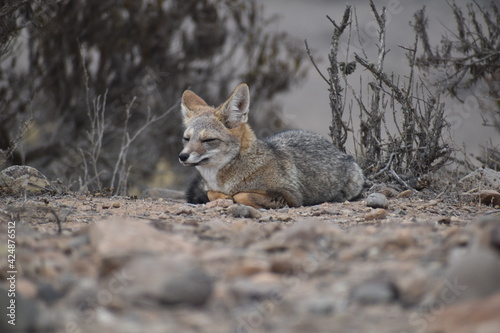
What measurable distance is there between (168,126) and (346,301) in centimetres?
1382

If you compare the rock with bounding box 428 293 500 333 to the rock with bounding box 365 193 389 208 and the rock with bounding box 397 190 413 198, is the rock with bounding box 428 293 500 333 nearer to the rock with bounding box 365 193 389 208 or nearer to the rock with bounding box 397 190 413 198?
the rock with bounding box 365 193 389 208

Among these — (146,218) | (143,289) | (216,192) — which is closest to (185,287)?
(143,289)

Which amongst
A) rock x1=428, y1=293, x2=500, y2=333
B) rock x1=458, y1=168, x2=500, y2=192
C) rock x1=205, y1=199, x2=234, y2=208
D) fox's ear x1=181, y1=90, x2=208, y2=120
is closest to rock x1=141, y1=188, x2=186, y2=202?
fox's ear x1=181, y1=90, x2=208, y2=120

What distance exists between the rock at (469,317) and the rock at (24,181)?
17.4ft

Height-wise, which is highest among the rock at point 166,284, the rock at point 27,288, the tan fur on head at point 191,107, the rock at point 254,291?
the tan fur on head at point 191,107

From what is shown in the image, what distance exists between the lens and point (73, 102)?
48.7 ft

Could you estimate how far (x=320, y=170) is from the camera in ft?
23.4

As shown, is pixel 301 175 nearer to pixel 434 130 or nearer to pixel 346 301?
pixel 434 130

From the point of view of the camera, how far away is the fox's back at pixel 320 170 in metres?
7.02

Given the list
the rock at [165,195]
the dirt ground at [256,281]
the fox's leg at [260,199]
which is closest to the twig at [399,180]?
the fox's leg at [260,199]

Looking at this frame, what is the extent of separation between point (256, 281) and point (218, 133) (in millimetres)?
4238

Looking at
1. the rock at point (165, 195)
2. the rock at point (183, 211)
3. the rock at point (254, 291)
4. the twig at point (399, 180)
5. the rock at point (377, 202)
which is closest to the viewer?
the rock at point (254, 291)

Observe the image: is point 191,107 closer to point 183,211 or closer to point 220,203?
point 220,203

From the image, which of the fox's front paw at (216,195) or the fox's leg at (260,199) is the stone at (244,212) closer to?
the fox's leg at (260,199)
